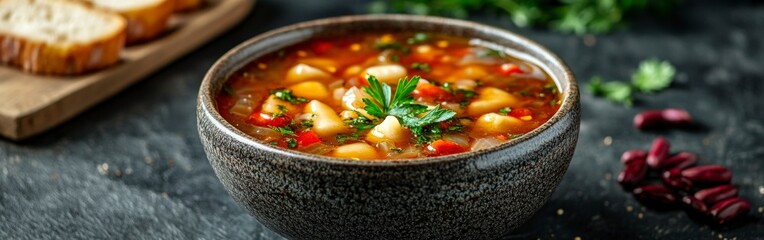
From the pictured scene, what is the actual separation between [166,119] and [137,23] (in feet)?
2.15

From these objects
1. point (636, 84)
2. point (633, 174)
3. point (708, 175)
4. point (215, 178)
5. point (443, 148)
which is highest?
point (636, 84)

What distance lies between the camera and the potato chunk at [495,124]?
2482mm

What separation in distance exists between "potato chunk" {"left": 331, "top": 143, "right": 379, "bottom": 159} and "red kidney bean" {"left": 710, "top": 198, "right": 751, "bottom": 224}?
127cm

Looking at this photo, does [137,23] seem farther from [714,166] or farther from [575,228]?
[714,166]

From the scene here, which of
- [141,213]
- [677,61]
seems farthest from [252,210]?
[677,61]

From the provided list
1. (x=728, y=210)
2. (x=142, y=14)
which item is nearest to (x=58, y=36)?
(x=142, y=14)

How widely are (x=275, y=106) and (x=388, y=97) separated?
339 millimetres

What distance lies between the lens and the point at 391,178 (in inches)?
85.7

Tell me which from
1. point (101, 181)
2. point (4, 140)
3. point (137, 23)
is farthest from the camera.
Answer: point (137, 23)

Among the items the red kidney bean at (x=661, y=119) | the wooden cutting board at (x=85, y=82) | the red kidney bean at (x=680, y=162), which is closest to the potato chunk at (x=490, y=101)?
the red kidney bean at (x=680, y=162)

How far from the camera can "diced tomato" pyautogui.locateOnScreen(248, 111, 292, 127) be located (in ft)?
8.29

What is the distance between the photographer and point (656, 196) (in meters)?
3.04

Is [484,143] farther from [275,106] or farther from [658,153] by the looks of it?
[658,153]

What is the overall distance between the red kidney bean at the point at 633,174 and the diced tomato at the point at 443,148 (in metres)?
1.04
